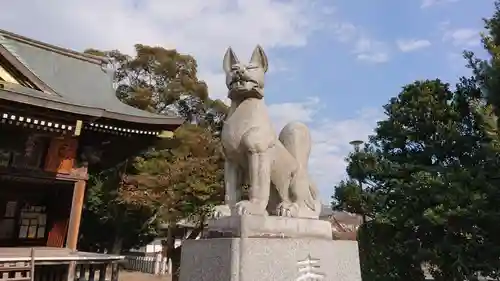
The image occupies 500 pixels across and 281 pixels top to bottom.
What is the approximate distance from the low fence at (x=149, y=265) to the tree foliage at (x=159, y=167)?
1.26 metres

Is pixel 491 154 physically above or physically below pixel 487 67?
below

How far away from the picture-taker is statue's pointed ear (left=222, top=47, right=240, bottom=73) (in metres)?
3.29

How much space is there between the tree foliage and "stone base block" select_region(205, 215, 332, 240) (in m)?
7.30

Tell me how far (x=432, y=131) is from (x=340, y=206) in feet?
9.58

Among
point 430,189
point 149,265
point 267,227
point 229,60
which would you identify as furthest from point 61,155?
point 149,265

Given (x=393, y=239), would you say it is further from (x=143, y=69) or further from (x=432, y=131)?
(x=143, y=69)

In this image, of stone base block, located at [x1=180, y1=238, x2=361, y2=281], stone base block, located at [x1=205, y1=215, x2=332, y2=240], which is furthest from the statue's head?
stone base block, located at [x1=180, y1=238, x2=361, y2=281]

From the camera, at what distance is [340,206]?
35.3 ft

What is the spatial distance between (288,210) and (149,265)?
19235 millimetres

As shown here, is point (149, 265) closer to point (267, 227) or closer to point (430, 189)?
point (430, 189)

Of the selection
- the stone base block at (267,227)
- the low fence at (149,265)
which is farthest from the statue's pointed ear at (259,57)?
the low fence at (149,265)

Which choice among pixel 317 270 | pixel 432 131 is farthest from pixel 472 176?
pixel 317 270

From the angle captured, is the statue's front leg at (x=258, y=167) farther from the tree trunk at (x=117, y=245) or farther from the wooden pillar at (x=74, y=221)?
the tree trunk at (x=117, y=245)

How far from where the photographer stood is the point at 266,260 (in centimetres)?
267
